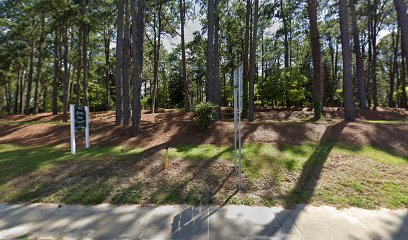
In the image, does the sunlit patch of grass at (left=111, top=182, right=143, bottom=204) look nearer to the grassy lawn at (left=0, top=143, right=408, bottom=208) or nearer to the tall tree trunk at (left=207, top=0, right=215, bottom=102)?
the grassy lawn at (left=0, top=143, right=408, bottom=208)

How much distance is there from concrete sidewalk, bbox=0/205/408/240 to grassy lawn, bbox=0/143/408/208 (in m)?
0.37

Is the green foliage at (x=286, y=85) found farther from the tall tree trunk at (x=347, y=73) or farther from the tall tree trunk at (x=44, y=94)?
the tall tree trunk at (x=44, y=94)

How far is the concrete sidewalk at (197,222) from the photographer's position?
4.19 m

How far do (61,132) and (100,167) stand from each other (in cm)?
777

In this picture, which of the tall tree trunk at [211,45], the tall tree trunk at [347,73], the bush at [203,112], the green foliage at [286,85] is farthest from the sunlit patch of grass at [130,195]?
the green foliage at [286,85]

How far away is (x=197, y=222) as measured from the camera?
4641 mm

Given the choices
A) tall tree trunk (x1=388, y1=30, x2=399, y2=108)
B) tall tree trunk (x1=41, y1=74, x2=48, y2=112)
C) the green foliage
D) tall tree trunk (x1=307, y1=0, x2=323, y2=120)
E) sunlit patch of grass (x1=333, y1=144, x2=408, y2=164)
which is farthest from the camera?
tall tree trunk (x1=41, y1=74, x2=48, y2=112)

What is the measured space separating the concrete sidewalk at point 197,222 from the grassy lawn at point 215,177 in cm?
37

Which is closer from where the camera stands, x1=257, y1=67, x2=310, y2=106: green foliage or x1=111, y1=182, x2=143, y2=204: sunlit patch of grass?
x1=111, y1=182, x2=143, y2=204: sunlit patch of grass

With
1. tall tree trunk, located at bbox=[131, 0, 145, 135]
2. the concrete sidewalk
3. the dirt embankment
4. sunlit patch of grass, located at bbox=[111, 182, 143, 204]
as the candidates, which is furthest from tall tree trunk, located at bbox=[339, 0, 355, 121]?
sunlit patch of grass, located at bbox=[111, 182, 143, 204]

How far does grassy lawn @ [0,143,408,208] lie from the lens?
5.65m

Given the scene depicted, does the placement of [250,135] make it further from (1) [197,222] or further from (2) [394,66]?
(2) [394,66]

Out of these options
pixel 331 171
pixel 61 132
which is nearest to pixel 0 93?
pixel 61 132

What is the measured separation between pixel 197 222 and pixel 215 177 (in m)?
1.99
